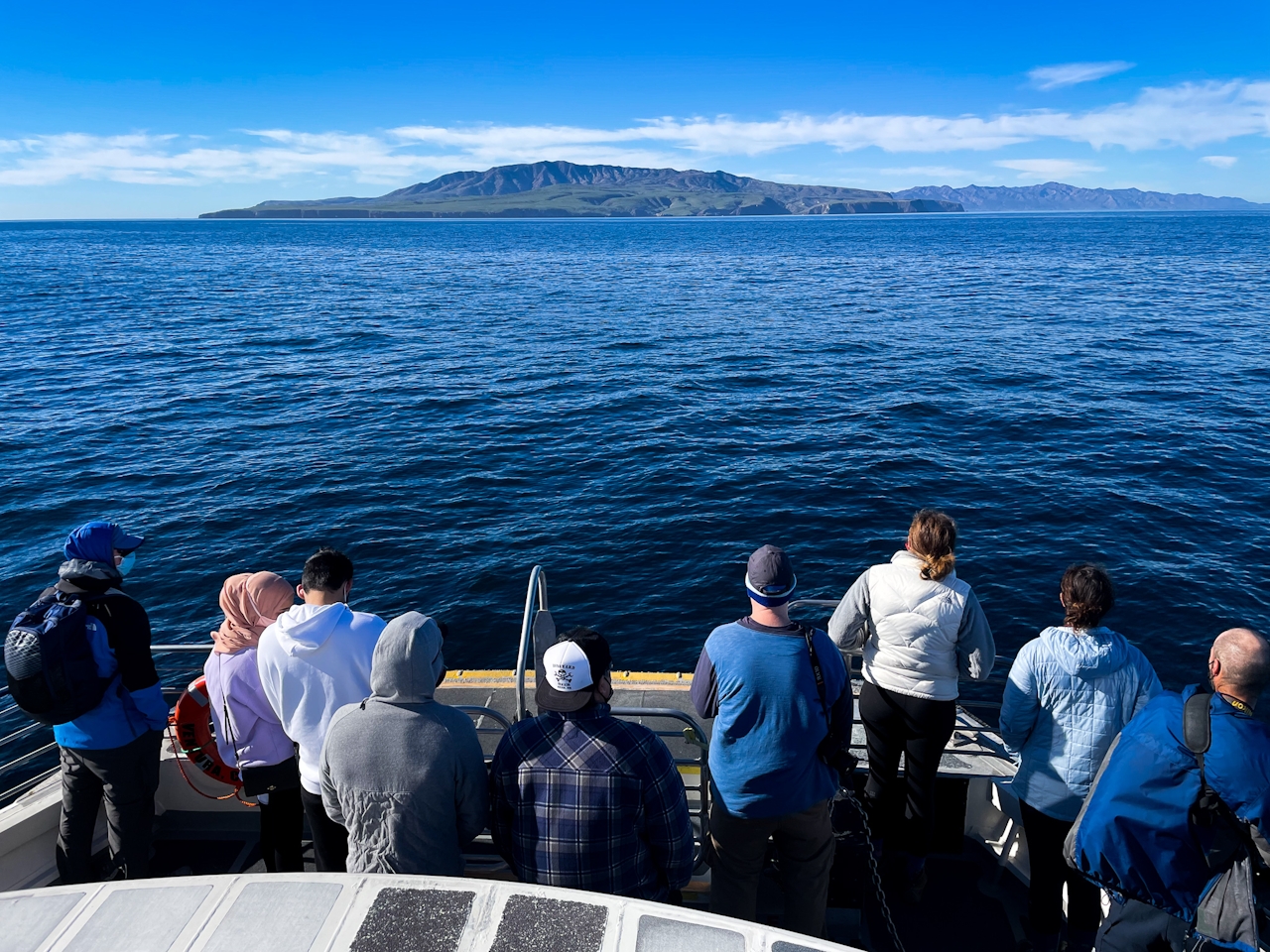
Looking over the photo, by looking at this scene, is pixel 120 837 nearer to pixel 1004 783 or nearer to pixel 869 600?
pixel 869 600

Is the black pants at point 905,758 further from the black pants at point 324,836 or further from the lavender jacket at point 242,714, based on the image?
the lavender jacket at point 242,714

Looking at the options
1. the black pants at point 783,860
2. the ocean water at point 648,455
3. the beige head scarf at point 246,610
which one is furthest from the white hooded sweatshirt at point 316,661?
the ocean water at point 648,455

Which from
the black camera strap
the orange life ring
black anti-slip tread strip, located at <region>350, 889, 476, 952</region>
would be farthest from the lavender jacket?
the black camera strap

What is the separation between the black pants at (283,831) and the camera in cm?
448

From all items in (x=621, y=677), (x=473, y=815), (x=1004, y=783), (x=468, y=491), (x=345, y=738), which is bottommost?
(x=468, y=491)

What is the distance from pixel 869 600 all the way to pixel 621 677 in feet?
10.0

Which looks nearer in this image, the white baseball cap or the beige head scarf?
the white baseball cap

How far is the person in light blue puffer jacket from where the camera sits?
391 cm

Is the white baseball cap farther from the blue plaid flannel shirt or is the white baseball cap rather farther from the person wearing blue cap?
the person wearing blue cap

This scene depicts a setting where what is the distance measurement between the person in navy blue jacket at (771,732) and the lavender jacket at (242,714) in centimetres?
232

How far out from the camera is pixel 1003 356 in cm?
3194

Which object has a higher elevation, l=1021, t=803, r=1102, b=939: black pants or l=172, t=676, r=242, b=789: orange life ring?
l=172, t=676, r=242, b=789: orange life ring

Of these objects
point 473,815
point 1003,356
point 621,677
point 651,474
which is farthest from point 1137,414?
point 473,815

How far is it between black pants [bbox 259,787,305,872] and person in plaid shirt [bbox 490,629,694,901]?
194cm
